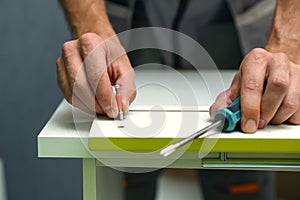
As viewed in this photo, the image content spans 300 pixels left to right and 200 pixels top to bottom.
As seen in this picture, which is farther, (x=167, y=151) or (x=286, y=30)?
(x=286, y=30)

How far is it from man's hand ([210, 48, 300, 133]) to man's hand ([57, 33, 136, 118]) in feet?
0.38

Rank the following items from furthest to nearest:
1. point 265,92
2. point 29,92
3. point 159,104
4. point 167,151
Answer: point 29,92, point 159,104, point 265,92, point 167,151

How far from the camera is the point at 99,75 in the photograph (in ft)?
2.20

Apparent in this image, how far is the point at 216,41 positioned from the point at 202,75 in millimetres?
208

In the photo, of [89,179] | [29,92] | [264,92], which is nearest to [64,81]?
[89,179]

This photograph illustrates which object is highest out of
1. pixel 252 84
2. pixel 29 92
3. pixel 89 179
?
pixel 252 84

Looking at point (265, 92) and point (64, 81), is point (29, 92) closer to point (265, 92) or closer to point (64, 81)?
point (64, 81)

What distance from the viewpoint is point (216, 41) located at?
1.14 m

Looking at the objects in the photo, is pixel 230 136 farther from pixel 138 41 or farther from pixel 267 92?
pixel 138 41

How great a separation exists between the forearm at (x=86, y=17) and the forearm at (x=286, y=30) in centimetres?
23

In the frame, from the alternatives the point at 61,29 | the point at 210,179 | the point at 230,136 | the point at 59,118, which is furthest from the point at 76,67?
the point at 61,29

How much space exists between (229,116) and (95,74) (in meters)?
0.16

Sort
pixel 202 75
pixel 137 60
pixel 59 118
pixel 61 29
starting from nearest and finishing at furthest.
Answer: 1. pixel 59 118
2. pixel 202 75
3. pixel 137 60
4. pixel 61 29

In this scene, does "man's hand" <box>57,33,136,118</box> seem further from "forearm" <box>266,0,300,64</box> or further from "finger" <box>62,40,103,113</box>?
"forearm" <box>266,0,300,64</box>
